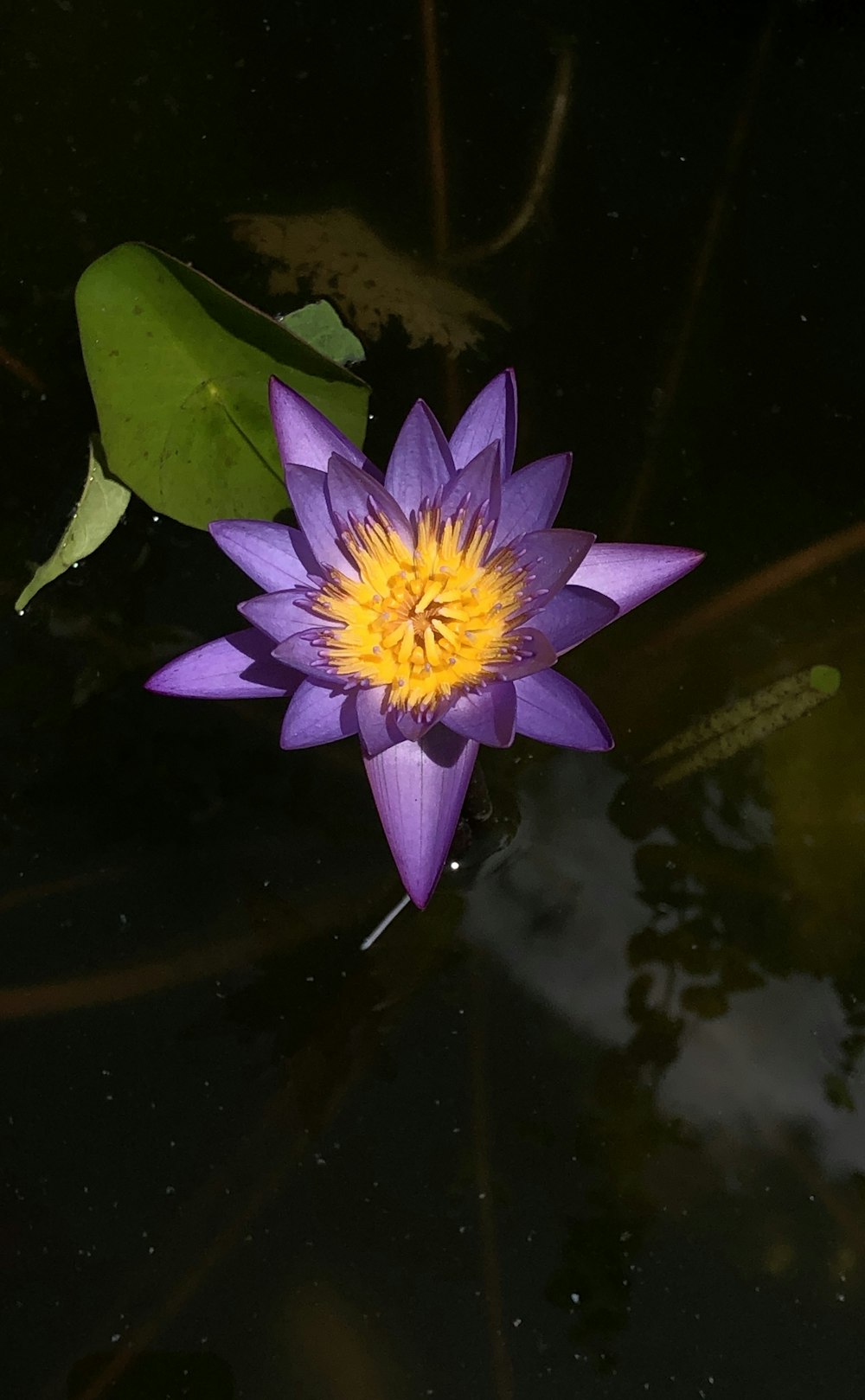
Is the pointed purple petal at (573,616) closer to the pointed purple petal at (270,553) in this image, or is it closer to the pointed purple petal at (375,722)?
the pointed purple petal at (375,722)

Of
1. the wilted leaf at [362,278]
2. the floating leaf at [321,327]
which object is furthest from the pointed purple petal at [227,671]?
the wilted leaf at [362,278]

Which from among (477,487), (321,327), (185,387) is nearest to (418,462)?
(477,487)

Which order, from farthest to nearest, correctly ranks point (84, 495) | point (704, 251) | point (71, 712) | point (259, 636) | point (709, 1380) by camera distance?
1. point (704, 251)
2. point (71, 712)
3. point (84, 495)
4. point (709, 1380)
5. point (259, 636)

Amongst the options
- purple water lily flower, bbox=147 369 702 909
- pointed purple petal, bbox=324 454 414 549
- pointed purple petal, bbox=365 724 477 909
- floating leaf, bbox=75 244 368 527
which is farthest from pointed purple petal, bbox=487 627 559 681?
floating leaf, bbox=75 244 368 527

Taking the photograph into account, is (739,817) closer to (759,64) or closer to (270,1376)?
(270,1376)

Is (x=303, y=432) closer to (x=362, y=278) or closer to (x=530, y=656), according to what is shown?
(x=530, y=656)

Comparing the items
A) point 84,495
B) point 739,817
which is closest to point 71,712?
point 84,495
